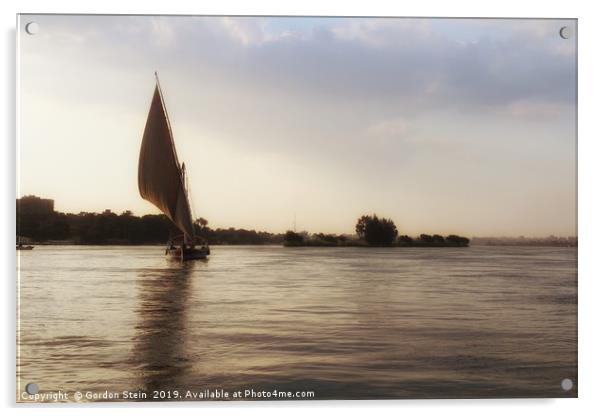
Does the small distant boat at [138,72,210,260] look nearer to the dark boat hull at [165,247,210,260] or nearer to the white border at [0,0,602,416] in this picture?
the dark boat hull at [165,247,210,260]

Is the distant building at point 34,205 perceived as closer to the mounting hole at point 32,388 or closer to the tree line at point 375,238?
the mounting hole at point 32,388

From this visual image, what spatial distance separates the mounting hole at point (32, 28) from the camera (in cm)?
281

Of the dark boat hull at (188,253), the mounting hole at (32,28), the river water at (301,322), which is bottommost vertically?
the river water at (301,322)

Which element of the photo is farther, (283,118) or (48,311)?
(283,118)

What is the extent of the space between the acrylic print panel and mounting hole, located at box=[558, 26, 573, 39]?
0.03m

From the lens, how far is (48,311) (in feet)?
9.01

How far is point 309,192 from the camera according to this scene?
9.53 ft

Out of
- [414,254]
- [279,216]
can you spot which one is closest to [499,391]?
[414,254]

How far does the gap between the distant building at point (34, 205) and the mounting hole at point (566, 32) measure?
234 centimetres

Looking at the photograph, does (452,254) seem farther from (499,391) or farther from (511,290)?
(499,391)

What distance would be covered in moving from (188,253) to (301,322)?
1.87 ft

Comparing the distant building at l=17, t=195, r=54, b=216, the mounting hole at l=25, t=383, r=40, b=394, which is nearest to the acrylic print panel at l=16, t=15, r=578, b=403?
the distant building at l=17, t=195, r=54, b=216

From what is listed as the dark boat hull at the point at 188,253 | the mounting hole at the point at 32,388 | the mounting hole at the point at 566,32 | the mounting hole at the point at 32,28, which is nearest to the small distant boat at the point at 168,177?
the dark boat hull at the point at 188,253

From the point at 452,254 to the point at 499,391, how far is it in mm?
608
